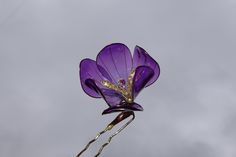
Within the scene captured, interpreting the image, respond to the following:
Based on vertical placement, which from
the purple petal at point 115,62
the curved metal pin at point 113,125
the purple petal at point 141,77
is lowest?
the curved metal pin at point 113,125

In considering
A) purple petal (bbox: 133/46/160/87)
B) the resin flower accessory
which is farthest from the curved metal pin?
purple petal (bbox: 133/46/160/87)

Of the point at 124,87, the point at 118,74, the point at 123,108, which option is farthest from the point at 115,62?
the point at 123,108

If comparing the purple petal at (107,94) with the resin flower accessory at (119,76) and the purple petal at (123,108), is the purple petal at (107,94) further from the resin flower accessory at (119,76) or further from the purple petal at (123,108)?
the purple petal at (123,108)

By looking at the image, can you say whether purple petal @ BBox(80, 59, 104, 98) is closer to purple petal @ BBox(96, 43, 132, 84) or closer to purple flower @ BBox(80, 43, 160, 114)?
purple flower @ BBox(80, 43, 160, 114)

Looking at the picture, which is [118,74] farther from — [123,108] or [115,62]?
[123,108]

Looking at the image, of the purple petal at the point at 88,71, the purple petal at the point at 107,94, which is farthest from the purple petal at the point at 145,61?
the purple petal at the point at 88,71

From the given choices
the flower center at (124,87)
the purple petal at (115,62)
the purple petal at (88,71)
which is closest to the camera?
the flower center at (124,87)

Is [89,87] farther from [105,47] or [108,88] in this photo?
[105,47]
